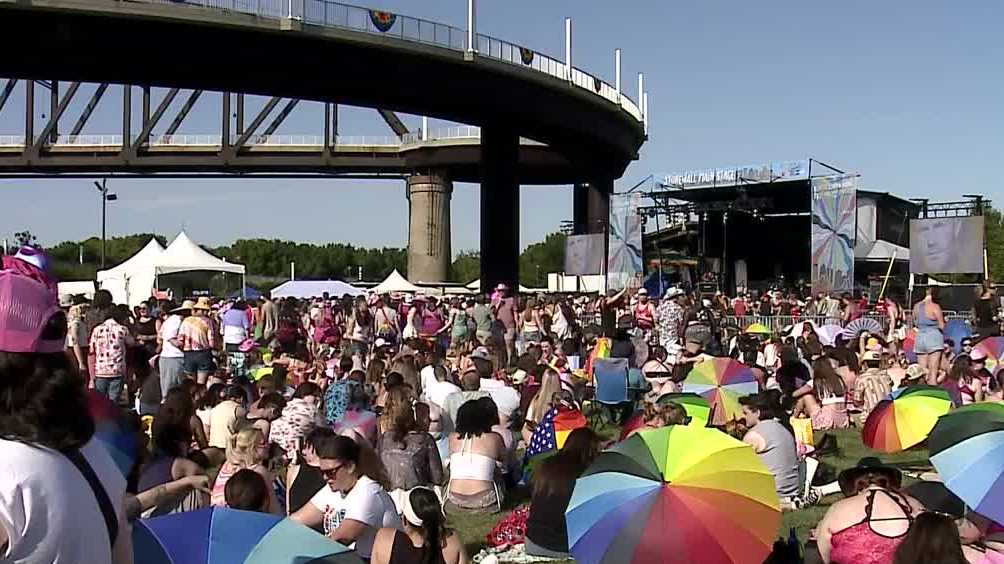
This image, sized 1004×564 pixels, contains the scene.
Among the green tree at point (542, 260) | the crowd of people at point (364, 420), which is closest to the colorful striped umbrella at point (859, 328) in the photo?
the crowd of people at point (364, 420)

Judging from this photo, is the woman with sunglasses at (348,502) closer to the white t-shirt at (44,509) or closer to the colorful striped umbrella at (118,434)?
the colorful striped umbrella at (118,434)

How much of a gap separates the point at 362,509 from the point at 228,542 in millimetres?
1866

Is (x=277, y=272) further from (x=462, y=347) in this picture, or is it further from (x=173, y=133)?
(x=462, y=347)

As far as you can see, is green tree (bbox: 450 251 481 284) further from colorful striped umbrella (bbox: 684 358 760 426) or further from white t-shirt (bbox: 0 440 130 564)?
white t-shirt (bbox: 0 440 130 564)

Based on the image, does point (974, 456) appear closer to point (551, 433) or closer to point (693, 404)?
point (693, 404)

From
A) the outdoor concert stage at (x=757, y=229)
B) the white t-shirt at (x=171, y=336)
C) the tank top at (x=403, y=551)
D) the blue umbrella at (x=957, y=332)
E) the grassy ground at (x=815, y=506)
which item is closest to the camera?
the tank top at (x=403, y=551)

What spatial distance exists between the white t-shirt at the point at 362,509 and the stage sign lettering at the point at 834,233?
2446 centimetres

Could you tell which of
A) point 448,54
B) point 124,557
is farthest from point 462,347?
point 448,54

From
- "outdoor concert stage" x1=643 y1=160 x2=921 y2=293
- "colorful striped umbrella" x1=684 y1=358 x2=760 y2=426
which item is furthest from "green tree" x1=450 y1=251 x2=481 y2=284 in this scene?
"colorful striped umbrella" x1=684 y1=358 x2=760 y2=426

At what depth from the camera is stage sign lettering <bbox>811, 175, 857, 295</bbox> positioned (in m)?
29.7

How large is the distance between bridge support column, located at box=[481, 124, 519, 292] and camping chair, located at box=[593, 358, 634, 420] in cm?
3428

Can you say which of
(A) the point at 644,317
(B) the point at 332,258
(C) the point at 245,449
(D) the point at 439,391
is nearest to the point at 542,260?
(B) the point at 332,258

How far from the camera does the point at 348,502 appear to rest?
21.4 ft

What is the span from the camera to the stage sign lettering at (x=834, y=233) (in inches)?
1170
